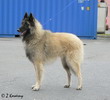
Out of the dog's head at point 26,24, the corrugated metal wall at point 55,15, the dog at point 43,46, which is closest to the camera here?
the dog's head at point 26,24

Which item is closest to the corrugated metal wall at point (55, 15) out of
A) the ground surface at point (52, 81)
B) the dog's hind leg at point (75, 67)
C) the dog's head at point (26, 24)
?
the ground surface at point (52, 81)

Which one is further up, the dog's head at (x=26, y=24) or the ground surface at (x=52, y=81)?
the dog's head at (x=26, y=24)

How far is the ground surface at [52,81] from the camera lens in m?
6.96

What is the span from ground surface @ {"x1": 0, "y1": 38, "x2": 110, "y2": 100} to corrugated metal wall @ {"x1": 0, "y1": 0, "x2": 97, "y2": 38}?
694 centimetres

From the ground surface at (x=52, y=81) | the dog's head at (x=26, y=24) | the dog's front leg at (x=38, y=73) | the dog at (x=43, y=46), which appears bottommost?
the ground surface at (x=52, y=81)

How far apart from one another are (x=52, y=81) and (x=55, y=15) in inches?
445

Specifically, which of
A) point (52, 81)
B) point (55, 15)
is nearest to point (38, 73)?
point (52, 81)

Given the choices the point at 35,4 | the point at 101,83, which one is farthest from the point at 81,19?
the point at 101,83

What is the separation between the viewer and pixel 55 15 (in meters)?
19.3

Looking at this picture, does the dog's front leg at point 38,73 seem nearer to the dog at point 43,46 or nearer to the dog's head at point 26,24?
the dog at point 43,46

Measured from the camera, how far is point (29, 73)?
9195 mm

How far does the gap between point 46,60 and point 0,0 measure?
12.3 m

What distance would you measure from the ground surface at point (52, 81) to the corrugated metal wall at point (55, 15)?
694cm

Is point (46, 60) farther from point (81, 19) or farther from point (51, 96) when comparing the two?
point (81, 19)
